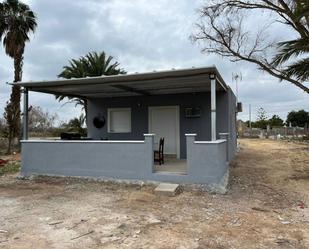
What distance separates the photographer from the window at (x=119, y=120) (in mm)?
13344

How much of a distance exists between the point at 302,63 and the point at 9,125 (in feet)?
49.5

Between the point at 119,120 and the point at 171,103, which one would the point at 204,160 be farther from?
the point at 119,120

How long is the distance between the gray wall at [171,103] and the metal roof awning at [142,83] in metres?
0.38

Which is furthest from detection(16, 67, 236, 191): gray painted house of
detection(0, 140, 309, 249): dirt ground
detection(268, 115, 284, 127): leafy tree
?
detection(268, 115, 284, 127): leafy tree

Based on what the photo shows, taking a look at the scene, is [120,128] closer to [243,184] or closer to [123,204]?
[243,184]

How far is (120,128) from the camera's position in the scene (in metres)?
13.5

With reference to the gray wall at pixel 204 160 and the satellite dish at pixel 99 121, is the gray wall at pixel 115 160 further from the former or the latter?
the satellite dish at pixel 99 121

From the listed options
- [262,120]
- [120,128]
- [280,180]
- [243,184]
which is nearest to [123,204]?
[243,184]

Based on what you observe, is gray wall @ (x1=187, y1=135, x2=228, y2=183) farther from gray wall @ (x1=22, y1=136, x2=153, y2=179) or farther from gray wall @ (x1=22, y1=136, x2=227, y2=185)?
gray wall @ (x1=22, y1=136, x2=153, y2=179)

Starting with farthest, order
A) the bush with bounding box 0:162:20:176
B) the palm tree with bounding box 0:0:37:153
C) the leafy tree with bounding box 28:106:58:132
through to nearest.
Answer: the leafy tree with bounding box 28:106:58:132
the palm tree with bounding box 0:0:37:153
the bush with bounding box 0:162:20:176

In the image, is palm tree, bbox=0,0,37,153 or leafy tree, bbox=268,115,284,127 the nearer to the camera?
palm tree, bbox=0,0,37,153

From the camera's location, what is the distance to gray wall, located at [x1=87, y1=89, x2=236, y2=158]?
1202cm

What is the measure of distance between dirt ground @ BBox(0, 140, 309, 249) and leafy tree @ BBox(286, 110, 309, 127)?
198 feet

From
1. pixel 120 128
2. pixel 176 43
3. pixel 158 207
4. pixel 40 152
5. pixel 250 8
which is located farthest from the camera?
pixel 250 8
